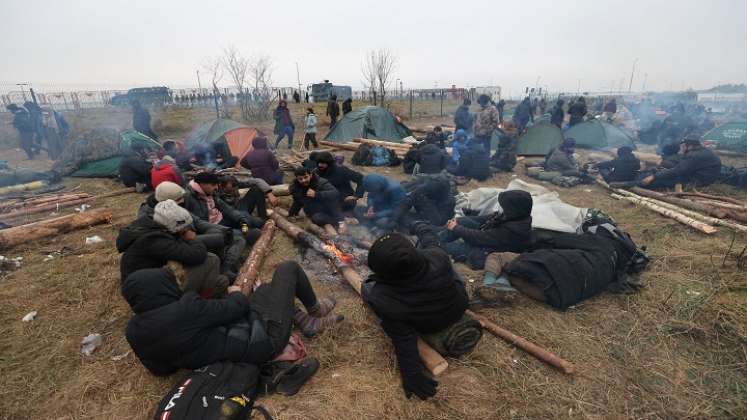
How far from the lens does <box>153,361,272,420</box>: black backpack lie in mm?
2326

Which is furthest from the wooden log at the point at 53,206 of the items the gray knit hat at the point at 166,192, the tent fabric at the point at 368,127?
the tent fabric at the point at 368,127

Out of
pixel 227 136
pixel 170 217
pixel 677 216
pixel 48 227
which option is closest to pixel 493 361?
pixel 170 217

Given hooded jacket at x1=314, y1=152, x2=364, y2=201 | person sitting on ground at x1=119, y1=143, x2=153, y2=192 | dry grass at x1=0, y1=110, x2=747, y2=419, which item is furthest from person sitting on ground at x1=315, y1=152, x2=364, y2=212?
person sitting on ground at x1=119, y1=143, x2=153, y2=192

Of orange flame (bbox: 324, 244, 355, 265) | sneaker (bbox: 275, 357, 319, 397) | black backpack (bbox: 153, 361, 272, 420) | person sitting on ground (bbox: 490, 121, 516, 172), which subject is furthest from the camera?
person sitting on ground (bbox: 490, 121, 516, 172)

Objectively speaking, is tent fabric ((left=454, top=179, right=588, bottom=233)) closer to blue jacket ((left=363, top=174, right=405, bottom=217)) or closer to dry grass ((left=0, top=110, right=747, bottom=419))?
dry grass ((left=0, top=110, right=747, bottom=419))

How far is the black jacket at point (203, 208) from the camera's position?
491 centimetres

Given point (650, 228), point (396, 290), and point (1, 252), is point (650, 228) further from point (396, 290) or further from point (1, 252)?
point (1, 252)

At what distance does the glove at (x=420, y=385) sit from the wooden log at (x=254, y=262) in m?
2.25

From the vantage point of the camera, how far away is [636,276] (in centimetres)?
431

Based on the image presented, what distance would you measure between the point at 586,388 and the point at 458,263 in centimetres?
227

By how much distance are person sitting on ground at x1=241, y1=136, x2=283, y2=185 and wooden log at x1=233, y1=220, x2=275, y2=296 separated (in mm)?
2237

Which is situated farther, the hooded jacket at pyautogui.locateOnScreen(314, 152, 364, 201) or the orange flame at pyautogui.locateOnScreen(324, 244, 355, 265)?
the hooded jacket at pyautogui.locateOnScreen(314, 152, 364, 201)

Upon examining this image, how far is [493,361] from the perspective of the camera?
10.3ft

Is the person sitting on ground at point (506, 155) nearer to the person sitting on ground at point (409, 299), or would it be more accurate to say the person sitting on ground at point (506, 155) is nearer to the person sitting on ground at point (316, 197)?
the person sitting on ground at point (316, 197)
